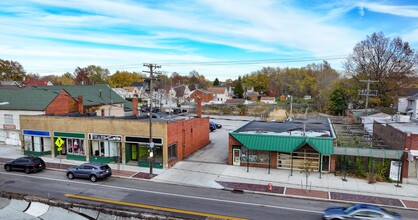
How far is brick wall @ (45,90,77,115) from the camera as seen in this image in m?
39.1

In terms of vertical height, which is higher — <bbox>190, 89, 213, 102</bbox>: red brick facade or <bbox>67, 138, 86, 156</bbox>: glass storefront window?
<bbox>190, 89, 213, 102</bbox>: red brick facade

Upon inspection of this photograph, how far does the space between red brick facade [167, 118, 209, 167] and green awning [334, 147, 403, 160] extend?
47.8 ft

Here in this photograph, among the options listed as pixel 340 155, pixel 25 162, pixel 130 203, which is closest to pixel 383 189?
pixel 340 155

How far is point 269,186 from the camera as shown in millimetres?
22688

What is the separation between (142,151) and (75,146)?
7.88 meters

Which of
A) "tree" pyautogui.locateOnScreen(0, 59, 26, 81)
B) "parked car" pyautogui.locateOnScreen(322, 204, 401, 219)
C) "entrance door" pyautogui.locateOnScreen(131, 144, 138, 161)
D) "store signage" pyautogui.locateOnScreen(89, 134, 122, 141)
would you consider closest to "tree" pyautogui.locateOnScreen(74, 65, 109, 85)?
"tree" pyautogui.locateOnScreen(0, 59, 26, 81)

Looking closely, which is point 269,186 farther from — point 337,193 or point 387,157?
point 387,157

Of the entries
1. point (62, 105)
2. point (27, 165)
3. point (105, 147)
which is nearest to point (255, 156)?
point (105, 147)

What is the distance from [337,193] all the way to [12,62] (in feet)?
367

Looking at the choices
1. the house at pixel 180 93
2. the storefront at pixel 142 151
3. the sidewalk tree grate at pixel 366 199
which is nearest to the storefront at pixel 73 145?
→ the storefront at pixel 142 151

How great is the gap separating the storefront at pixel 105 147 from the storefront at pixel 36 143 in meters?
5.91

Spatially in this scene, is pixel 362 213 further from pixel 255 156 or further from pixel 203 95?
pixel 203 95

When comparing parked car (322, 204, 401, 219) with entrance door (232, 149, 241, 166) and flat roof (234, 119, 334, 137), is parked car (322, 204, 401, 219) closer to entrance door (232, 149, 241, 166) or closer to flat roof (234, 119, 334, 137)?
flat roof (234, 119, 334, 137)

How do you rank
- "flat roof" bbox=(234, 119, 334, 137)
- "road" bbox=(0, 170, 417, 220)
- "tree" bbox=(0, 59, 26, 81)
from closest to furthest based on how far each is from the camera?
"road" bbox=(0, 170, 417, 220)
"flat roof" bbox=(234, 119, 334, 137)
"tree" bbox=(0, 59, 26, 81)
